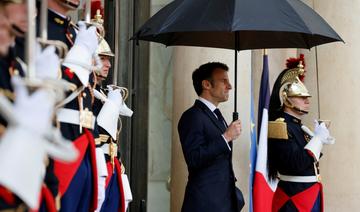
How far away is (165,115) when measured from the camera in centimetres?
743

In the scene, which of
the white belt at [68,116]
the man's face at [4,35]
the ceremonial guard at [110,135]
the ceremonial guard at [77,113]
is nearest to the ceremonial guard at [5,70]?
Answer: the man's face at [4,35]

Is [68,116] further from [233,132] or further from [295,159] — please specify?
[295,159]

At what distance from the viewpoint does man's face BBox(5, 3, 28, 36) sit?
2701 mm

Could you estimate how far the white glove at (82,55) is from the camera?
3250 millimetres

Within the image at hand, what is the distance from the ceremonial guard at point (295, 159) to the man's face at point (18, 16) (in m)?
3.25

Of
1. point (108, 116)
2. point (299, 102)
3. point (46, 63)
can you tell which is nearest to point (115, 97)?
point (108, 116)

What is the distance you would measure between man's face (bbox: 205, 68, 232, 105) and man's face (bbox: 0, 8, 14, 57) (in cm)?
250

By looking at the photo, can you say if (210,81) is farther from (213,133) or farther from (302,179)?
(302,179)

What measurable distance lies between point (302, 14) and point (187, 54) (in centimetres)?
185

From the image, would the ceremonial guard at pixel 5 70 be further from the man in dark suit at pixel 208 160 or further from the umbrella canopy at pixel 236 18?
the man in dark suit at pixel 208 160

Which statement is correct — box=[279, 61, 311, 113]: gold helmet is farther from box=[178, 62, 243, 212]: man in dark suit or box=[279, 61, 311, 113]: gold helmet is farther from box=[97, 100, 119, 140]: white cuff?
box=[97, 100, 119, 140]: white cuff

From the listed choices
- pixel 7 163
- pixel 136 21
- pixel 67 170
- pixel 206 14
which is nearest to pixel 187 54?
pixel 136 21

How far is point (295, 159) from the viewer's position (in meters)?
5.57

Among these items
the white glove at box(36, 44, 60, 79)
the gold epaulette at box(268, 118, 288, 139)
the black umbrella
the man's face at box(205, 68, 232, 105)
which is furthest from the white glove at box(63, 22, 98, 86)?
the gold epaulette at box(268, 118, 288, 139)
